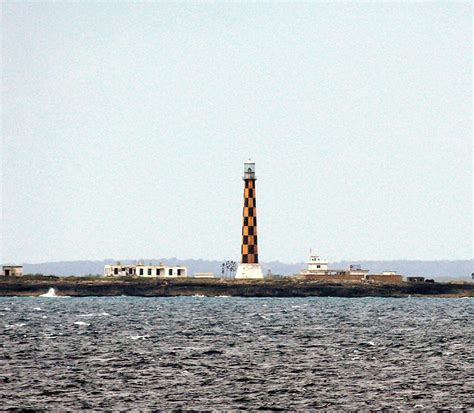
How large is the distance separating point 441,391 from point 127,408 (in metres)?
16.0

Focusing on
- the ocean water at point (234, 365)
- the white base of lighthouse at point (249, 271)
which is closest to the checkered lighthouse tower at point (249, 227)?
the white base of lighthouse at point (249, 271)

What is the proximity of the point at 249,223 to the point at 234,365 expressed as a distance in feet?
403

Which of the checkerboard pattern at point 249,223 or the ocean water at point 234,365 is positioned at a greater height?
the checkerboard pattern at point 249,223

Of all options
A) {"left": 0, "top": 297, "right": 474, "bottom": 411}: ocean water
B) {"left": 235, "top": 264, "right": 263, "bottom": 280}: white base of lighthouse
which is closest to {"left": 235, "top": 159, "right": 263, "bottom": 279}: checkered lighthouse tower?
{"left": 235, "top": 264, "right": 263, "bottom": 280}: white base of lighthouse

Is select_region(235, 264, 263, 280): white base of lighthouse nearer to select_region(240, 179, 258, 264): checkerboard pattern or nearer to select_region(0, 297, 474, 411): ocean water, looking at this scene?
select_region(240, 179, 258, 264): checkerboard pattern

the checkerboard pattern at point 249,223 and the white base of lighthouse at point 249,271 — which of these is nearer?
the checkerboard pattern at point 249,223

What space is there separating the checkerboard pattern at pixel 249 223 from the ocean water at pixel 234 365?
78230 mm

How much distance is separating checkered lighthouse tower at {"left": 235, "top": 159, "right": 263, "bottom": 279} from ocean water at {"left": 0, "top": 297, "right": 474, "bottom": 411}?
257ft

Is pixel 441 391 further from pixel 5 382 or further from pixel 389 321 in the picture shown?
pixel 389 321

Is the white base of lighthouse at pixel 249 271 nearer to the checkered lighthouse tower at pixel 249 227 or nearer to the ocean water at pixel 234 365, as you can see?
the checkered lighthouse tower at pixel 249 227

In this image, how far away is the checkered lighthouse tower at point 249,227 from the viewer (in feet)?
617

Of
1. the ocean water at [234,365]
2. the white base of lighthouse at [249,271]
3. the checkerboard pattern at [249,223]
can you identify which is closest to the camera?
the ocean water at [234,365]

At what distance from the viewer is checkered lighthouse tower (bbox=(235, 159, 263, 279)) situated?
617ft

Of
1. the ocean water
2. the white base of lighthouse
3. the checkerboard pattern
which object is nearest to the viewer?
the ocean water
